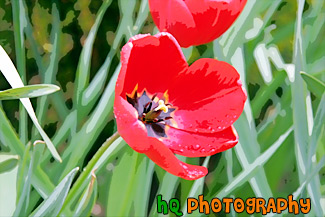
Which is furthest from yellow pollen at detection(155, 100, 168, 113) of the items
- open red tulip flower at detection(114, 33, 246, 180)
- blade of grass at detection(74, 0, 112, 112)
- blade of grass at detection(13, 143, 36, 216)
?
blade of grass at detection(74, 0, 112, 112)

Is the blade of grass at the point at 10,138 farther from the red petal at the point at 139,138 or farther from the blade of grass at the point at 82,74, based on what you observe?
the red petal at the point at 139,138

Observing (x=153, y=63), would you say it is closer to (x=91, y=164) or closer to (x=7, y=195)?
(x=91, y=164)

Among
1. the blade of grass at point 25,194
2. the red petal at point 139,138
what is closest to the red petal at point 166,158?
the red petal at point 139,138

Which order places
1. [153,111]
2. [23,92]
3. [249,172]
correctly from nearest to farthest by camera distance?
[23,92] → [153,111] → [249,172]

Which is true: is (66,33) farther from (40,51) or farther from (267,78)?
(267,78)

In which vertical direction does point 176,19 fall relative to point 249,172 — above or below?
above

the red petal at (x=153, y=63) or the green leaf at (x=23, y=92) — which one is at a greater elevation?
the green leaf at (x=23, y=92)

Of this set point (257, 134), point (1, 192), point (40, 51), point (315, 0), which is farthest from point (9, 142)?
point (315, 0)

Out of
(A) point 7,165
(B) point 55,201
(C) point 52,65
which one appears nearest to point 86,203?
(B) point 55,201
